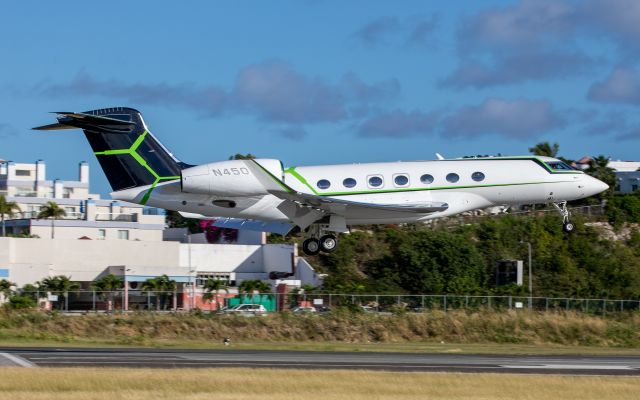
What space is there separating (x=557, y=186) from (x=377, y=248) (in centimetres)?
3791

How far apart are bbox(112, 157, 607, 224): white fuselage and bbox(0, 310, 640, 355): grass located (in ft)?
20.6

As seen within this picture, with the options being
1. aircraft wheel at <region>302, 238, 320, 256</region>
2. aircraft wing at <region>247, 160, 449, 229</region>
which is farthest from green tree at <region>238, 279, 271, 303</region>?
aircraft wing at <region>247, 160, 449, 229</region>

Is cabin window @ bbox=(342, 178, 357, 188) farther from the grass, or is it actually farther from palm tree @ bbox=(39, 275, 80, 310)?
palm tree @ bbox=(39, 275, 80, 310)

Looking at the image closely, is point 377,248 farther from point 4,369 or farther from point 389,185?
point 4,369

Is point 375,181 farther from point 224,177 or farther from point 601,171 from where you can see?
point 601,171

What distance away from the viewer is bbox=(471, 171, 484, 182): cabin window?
123 feet

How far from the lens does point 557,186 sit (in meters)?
38.6

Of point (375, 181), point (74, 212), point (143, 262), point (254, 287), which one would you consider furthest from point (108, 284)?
point (74, 212)

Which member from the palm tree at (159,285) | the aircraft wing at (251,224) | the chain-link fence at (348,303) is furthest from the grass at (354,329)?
the palm tree at (159,285)

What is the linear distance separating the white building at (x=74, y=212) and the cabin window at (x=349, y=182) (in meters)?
48.4

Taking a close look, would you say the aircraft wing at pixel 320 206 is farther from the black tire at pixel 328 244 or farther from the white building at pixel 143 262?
the white building at pixel 143 262

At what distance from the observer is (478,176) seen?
3753 cm

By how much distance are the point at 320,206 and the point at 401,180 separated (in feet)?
9.93

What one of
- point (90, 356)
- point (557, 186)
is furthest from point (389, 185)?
point (90, 356)
